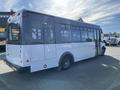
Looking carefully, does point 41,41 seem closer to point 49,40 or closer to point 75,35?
point 49,40

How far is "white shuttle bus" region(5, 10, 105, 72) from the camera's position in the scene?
6172 millimetres

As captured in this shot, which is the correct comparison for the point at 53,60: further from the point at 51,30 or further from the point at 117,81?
the point at 117,81

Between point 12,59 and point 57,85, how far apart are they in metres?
2.52

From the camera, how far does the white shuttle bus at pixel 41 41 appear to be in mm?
6172

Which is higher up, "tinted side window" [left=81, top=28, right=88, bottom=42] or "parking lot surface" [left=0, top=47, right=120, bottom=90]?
"tinted side window" [left=81, top=28, right=88, bottom=42]

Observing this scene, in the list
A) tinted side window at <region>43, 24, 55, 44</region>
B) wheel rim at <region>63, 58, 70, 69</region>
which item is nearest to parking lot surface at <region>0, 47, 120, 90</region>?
wheel rim at <region>63, 58, 70, 69</region>

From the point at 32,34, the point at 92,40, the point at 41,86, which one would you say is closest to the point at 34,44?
the point at 32,34

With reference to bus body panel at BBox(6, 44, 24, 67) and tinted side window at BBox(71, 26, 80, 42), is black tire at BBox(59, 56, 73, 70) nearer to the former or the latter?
tinted side window at BBox(71, 26, 80, 42)

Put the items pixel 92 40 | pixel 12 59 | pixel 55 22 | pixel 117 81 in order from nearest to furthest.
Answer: pixel 117 81 → pixel 12 59 → pixel 55 22 → pixel 92 40

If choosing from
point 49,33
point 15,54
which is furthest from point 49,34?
point 15,54

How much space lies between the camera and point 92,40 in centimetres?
1136

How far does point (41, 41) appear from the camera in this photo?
6801mm

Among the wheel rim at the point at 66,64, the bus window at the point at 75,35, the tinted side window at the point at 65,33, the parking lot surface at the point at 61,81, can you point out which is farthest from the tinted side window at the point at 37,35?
the bus window at the point at 75,35

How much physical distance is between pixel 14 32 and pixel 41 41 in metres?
1.35
